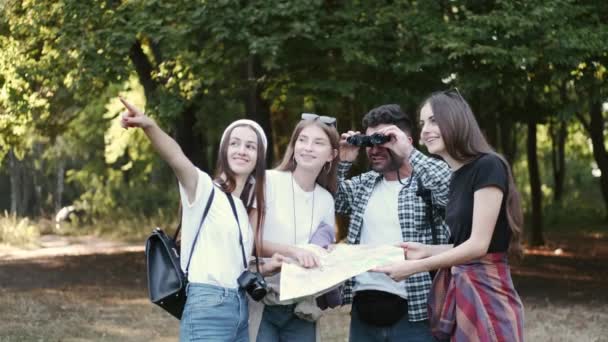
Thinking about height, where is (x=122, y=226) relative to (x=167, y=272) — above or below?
below

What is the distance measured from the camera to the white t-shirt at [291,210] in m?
4.40

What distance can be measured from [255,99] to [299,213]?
37.0 ft

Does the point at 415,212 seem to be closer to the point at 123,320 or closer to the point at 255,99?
the point at 123,320

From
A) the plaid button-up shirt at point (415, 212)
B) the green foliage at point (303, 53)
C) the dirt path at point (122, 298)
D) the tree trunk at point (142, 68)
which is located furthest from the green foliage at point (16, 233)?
the plaid button-up shirt at point (415, 212)

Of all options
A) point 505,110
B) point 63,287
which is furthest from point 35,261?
point 505,110

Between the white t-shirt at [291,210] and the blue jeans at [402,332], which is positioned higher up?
the white t-shirt at [291,210]

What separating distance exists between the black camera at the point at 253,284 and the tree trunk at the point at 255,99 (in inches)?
355

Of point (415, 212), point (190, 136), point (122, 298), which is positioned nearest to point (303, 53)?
point (190, 136)

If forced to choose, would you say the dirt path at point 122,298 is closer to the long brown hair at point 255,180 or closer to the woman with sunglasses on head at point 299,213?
the woman with sunglasses on head at point 299,213

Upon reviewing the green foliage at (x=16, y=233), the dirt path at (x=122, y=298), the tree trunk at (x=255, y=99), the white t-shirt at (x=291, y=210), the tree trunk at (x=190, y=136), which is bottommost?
the dirt path at (x=122, y=298)

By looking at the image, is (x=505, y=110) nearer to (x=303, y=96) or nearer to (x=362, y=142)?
(x=303, y=96)

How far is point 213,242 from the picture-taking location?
4.10 metres

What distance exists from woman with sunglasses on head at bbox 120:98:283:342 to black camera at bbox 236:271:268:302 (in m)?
0.04

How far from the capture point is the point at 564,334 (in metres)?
10.2
